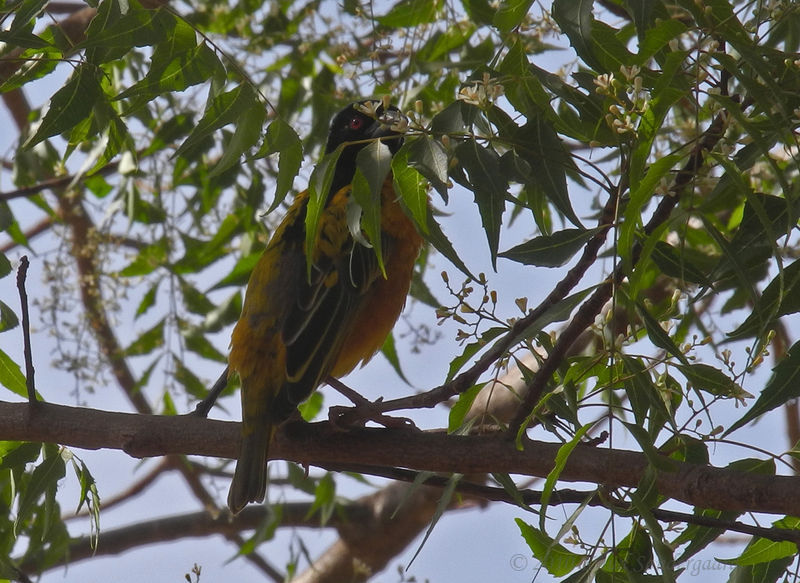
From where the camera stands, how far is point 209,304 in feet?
16.4

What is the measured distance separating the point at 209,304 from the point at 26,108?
247 centimetres

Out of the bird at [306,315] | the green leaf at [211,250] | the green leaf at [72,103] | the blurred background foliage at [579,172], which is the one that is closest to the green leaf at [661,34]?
the blurred background foliage at [579,172]

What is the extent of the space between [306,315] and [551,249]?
156cm

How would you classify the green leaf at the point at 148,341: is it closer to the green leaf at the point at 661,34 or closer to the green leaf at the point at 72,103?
the green leaf at the point at 72,103

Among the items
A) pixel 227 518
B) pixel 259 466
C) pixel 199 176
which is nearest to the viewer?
pixel 259 466

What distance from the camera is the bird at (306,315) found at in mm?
3340

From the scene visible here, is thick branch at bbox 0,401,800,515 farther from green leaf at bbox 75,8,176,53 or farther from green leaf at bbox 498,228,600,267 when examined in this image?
green leaf at bbox 75,8,176,53

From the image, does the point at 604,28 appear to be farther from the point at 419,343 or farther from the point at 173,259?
the point at 173,259

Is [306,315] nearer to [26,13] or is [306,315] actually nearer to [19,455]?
[19,455]

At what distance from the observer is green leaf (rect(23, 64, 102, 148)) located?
2604mm

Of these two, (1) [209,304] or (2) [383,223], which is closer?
(2) [383,223]

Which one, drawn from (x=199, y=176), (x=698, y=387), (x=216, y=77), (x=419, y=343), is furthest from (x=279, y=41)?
(x=698, y=387)

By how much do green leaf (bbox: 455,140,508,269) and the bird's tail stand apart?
1237 millimetres

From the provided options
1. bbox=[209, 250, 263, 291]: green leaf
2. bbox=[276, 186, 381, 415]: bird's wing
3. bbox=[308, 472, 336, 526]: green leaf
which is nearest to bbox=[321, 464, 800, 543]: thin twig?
bbox=[276, 186, 381, 415]: bird's wing
